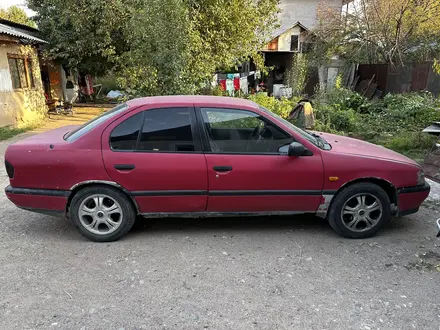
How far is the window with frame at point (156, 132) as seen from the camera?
3771 mm

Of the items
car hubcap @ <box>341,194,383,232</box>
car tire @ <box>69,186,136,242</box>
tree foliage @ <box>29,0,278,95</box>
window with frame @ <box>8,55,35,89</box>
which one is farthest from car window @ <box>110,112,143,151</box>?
window with frame @ <box>8,55,35,89</box>

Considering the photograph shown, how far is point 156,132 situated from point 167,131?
0.12m

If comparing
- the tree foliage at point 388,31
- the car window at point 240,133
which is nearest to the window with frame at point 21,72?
the car window at point 240,133

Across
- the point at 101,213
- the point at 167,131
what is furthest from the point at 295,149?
the point at 101,213

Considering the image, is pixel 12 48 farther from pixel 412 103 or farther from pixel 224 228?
pixel 412 103

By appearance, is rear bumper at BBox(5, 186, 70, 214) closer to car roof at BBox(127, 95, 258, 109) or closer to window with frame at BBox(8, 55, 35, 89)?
car roof at BBox(127, 95, 258, 109)

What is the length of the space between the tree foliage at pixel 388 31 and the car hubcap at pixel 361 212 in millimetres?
12558

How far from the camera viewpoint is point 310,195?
3.89 metres

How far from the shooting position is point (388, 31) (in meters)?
15.1

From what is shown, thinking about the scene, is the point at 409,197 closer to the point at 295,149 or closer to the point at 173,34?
the point at 295,149

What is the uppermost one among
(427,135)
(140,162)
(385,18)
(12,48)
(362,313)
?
(385,18)

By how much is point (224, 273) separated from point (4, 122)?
1114cm

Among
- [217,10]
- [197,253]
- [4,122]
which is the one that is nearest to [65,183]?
[197,253]

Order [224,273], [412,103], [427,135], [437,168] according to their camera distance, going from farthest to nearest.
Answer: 1. [412,103]
2. [427,135]
3. [437,168]
4. [224,273]
